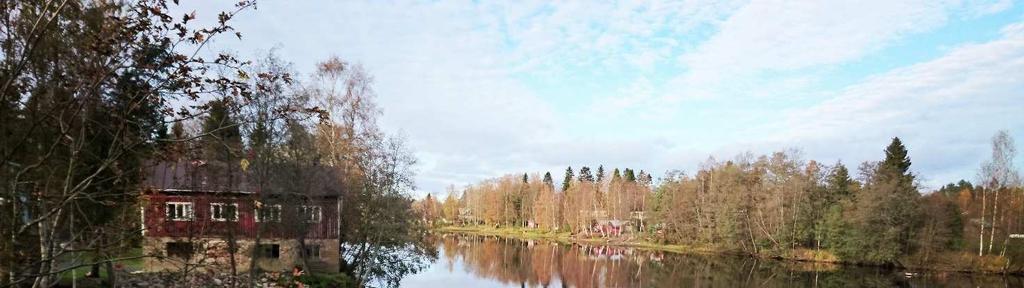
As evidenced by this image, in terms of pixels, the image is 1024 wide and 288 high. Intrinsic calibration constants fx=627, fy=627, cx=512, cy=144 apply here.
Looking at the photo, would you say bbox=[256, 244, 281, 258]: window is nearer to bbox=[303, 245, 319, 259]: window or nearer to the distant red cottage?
the distant red cottage

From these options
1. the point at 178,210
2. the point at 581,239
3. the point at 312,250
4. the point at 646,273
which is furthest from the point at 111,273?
the point at 581,239

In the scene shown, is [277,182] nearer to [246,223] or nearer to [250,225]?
[250,225]

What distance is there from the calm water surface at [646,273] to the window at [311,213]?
24.7 ft

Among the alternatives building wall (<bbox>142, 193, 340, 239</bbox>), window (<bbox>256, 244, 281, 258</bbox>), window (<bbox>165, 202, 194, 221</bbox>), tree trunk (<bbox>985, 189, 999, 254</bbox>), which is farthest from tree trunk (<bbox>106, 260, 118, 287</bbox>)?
tree trunk (<bbox>985, 189, 999, 254</bbox>)

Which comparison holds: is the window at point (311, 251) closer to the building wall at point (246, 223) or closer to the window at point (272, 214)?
the building wall at point (246, 223)

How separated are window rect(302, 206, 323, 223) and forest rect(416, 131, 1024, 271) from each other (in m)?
6.02

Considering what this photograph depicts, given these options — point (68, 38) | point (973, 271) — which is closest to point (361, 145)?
point (68, 38)

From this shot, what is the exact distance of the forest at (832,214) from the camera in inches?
1679

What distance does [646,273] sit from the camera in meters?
40.2

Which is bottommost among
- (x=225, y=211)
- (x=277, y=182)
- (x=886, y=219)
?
(x=886, y=219)

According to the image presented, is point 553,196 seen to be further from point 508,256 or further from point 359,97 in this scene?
point 359,97

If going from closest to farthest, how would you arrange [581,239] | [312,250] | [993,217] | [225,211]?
[225,211] → [312,250] → [993,217] → [581,239]

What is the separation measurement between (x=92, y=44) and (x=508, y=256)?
1847 inches

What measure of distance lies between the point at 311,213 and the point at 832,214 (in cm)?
4111
